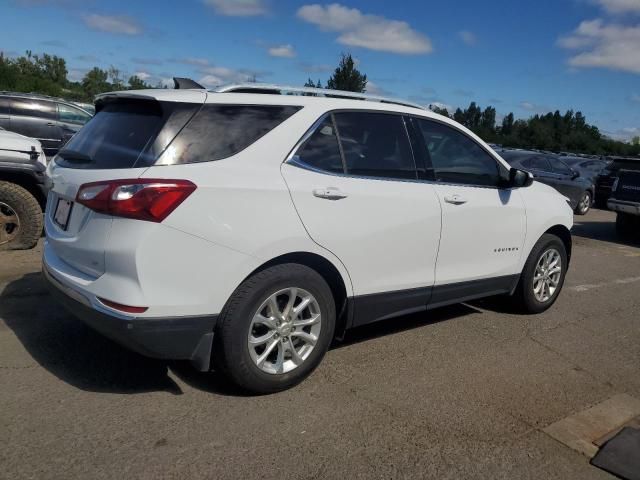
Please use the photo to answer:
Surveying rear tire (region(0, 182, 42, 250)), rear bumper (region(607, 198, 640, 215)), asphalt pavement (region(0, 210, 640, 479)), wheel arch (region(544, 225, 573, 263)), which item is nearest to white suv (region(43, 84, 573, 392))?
asphalt pavement (region(0, 210, 640, 479))

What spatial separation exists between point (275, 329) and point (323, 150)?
1147mm

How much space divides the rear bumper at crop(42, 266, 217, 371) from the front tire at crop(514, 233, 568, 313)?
10.5 feet

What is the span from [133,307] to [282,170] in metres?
1.13

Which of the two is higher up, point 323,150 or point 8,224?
point 323,150

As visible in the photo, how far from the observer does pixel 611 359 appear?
4633mm

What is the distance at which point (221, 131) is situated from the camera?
3387mm

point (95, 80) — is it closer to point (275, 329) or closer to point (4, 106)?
point (4, 106)

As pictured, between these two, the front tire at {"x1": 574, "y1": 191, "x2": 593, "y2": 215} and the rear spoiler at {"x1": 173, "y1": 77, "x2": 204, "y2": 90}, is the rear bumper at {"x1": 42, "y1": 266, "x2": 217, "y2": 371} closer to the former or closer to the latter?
the rear spoiler at {"x1": 173, "y1": 77, "x2": 204, "y2": 90}

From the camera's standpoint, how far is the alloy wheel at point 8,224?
6484mm

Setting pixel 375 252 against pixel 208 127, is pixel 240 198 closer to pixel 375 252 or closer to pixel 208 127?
pixel 208 127

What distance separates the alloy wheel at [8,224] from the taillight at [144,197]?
402cm

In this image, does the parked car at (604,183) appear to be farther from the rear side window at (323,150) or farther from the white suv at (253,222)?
the rear side window at (323,150)

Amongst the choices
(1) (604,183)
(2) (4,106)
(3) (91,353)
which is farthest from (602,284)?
(1) (604,183)

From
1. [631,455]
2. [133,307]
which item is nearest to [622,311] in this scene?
[631,455]
